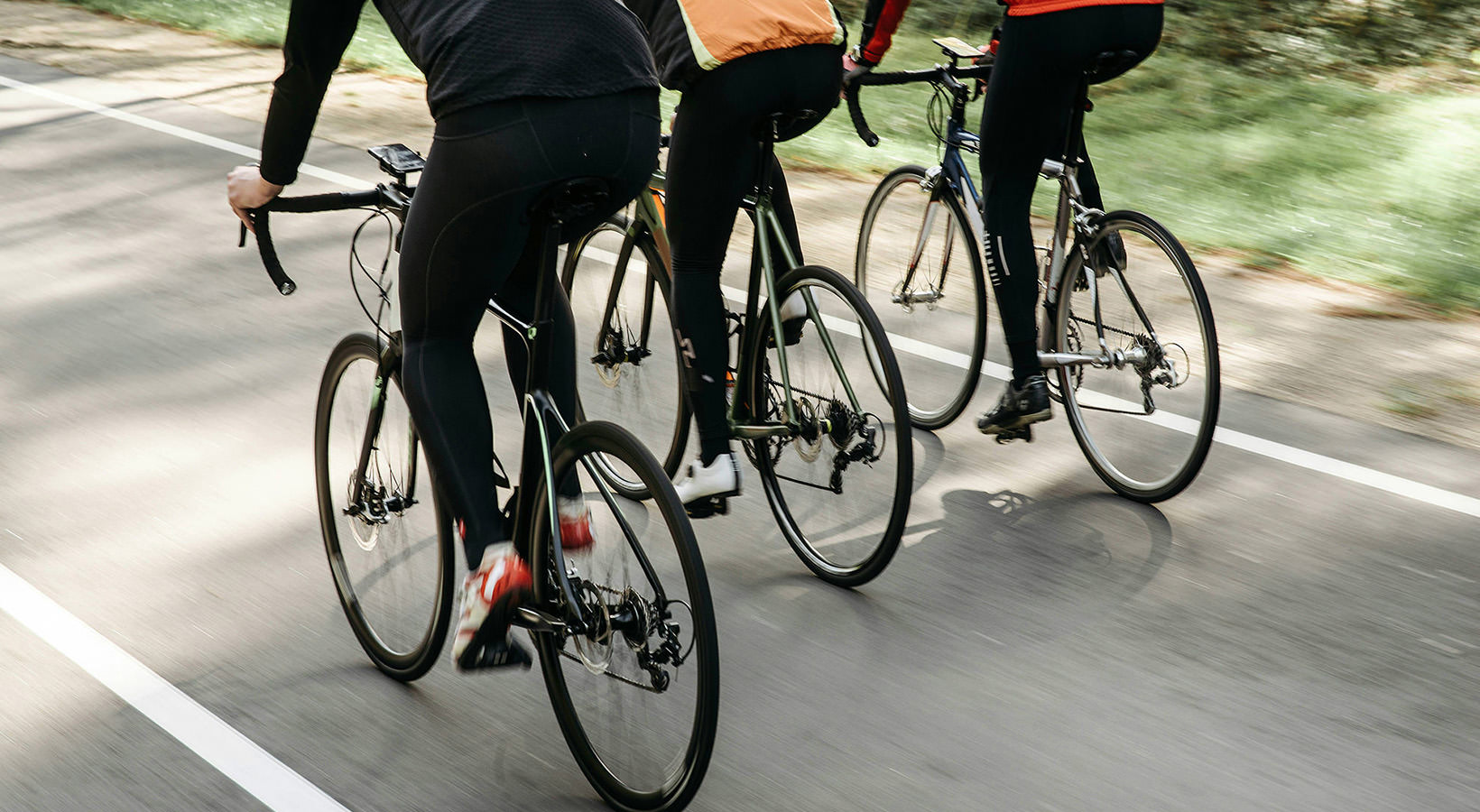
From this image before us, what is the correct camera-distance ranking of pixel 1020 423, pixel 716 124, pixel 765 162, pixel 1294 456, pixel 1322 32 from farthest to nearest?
pixel 1322 32, pixel 1294 456, pixel 1020 423, pixel 765 162, pixel 716 124

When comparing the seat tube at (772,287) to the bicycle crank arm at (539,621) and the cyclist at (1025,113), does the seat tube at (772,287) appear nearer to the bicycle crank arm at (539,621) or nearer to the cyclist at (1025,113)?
the cyclist at (1025,113)

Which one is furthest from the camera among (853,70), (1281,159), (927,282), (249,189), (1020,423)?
(1281,159)

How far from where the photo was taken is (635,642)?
291 cm

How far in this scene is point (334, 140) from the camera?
968cm

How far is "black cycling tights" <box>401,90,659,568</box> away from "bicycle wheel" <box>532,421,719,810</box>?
204mm

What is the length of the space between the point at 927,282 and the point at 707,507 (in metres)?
1.88

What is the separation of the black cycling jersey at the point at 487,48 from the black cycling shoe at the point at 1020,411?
2137 mm

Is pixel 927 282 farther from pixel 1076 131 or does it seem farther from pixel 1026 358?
pixel 1076 131

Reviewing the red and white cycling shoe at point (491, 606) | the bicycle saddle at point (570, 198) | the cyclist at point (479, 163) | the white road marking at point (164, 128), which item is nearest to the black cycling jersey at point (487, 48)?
the cyclist at point (479, 163)

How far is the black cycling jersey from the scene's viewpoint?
104 inches

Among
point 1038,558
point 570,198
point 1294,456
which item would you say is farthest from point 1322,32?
point 570,198

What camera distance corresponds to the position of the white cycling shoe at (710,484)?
388cm

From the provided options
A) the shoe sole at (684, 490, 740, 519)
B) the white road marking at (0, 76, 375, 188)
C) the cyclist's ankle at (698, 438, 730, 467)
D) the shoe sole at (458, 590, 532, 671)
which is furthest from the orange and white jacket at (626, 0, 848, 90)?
the white road marking at (0, 76, 375, 188)

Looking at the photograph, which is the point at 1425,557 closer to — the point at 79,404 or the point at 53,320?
the point at 79,404
